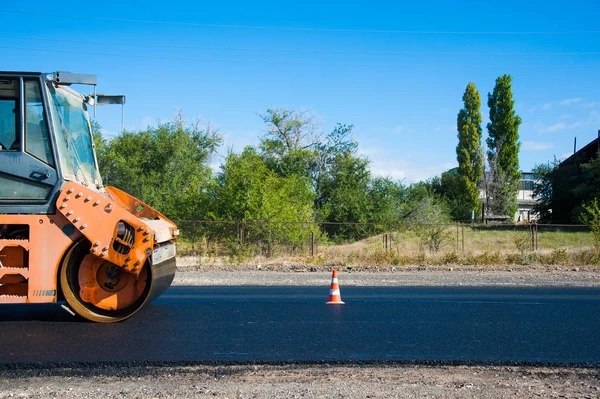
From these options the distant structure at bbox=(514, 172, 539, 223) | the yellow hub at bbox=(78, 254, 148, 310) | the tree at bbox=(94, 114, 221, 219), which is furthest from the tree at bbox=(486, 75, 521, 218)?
the yellow hub at bbox=(78, 254, 148, 310)

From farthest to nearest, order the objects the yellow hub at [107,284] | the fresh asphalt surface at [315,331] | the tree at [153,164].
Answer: the tree at [153,164] → the yellow hub at [107,284] → the fresh asphalt surface at [315,331]

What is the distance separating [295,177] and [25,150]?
958 inches

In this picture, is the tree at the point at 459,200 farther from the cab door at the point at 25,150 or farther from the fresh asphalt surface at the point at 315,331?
the cab door at the point at 25,150

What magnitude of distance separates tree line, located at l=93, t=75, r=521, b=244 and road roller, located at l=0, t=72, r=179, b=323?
1586 cm

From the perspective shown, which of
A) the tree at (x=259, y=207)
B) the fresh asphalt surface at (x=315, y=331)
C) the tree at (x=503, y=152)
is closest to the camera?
the fresh asphalt surface at (x=315, y=331)

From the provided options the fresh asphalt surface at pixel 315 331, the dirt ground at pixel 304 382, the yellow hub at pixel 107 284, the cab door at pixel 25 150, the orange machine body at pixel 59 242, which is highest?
the cab door at pixel 25 150

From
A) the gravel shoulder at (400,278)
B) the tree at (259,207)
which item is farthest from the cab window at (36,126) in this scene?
the tree at (259,207)

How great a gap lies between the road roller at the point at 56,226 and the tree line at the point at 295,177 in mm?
15857

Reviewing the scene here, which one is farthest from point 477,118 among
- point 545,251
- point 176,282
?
point 176,282

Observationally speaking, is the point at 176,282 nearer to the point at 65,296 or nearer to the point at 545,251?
the point at 65,296

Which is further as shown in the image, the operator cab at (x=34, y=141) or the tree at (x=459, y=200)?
the tree at (x=459, y=200)

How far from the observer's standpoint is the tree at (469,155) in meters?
57.9

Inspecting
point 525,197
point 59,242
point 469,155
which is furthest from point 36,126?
point 525,197

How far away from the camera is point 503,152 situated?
190ft
